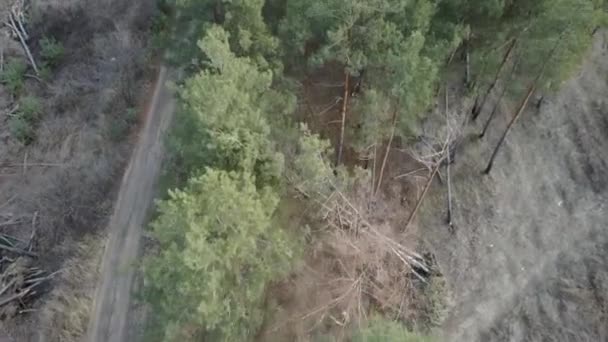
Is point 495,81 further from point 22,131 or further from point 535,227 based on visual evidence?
point 22,131

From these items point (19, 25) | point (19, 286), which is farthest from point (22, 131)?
point (19, 286)

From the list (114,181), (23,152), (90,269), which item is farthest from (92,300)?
(23,152)

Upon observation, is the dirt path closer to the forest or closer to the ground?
the ground

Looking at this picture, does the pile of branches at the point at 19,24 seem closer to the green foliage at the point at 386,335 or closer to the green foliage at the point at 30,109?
the green foliage at the point at 30,109

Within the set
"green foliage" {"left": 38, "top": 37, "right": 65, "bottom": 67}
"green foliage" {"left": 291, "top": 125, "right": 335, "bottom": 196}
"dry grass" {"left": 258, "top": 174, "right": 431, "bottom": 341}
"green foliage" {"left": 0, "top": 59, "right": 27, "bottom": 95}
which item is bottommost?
"dry grass" {"left": 258, "top": 174, "right": 431, "bottom": 341}

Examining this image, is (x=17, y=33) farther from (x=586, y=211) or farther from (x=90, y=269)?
(x=586, y=211)

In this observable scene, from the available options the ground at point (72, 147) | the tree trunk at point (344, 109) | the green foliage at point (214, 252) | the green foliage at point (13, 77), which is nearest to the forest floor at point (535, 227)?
the tree trunk at point (344, 109)

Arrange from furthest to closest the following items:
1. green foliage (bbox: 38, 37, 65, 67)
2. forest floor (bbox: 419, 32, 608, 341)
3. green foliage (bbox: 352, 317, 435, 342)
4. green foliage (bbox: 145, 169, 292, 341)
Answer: green foliage (bbox: 38, 37, 65, 67) < forest floor (bbox: 419, 32, 608, 341) < green foliage (bbox: 145, 169, 292, 341) < green foliage (bbox: 352, 317, 435, 342)

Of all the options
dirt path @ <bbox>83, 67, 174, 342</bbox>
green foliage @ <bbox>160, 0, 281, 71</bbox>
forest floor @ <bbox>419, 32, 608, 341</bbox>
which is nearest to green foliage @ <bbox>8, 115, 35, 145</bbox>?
dirt path @ <bbox>83, 67, 174, 342</bbox>
